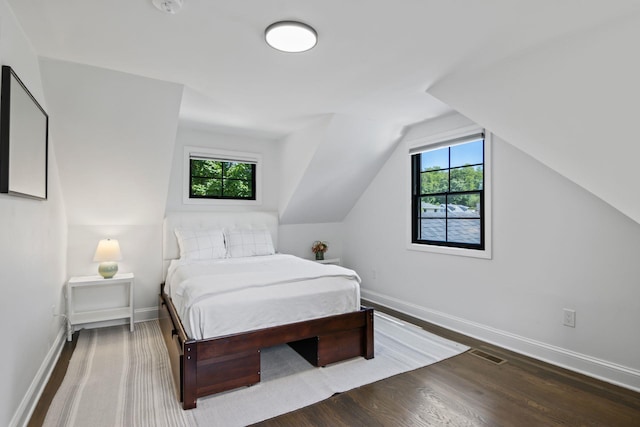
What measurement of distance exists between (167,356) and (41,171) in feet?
5.61

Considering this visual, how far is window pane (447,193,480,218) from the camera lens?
341cm

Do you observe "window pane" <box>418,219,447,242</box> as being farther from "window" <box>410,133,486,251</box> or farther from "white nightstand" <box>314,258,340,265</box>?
"white nightstand" <box>314,258,340,265</box>

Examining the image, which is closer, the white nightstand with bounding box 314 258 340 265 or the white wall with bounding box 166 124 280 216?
the white wall with bounding box 166 124 280 216

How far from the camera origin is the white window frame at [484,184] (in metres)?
3.19

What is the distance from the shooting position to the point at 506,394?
2.26 m

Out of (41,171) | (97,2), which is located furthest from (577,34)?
(41,171)

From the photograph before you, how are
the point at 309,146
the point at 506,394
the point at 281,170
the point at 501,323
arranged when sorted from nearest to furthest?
the point at 506,394 → the point at 501,323 → the point at 309,146 → the point at 281,170

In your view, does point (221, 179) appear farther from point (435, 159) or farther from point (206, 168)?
point (435, 159)

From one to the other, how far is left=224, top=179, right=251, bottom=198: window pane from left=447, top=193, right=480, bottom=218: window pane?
2641 millimetres

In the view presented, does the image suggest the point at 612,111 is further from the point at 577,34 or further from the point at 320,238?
the point at 320,238

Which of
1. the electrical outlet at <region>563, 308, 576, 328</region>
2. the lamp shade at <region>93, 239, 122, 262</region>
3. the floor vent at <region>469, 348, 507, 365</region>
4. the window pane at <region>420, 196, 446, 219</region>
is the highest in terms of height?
the window pane at <region>420, 196, 446, 219</region>

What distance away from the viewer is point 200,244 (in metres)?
3.79

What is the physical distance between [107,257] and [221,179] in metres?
1.65

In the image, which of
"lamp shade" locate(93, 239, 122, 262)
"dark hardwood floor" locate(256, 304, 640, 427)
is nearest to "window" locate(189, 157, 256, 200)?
"lamp shade" locate(93, 239, 122, 262)
